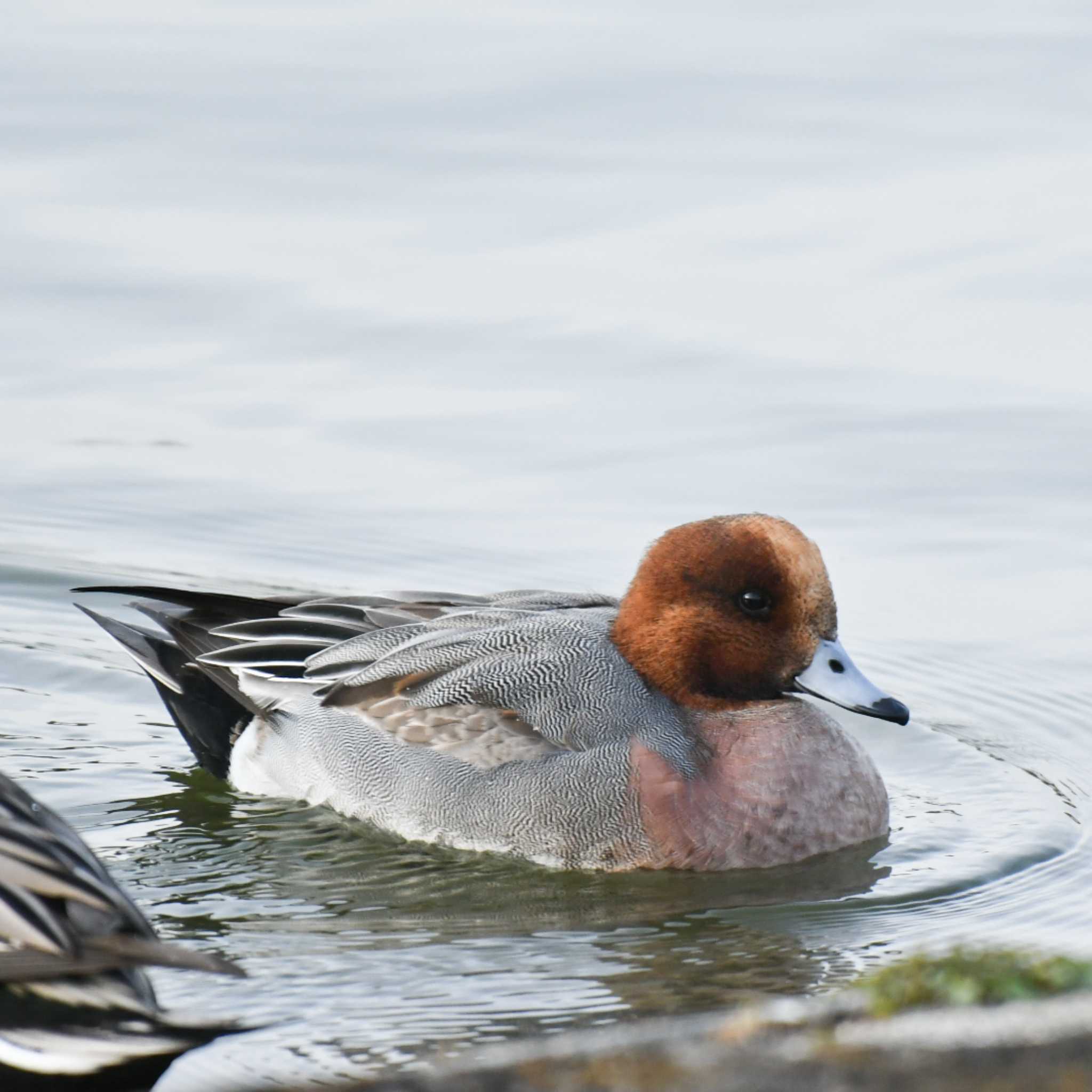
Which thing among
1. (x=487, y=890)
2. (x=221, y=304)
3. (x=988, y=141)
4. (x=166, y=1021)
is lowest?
(x=487, y=890)

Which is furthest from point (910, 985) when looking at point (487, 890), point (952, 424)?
point (952, 424)

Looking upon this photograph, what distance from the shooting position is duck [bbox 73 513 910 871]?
6.97 m

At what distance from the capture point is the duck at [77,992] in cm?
373

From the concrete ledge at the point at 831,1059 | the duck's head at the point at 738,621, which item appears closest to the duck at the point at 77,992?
the concrete ledge at the point at 831,1059

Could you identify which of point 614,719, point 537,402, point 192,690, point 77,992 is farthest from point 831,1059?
point 537,402

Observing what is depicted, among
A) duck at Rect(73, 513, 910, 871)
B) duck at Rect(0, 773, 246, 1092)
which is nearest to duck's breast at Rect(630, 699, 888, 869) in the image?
duck at Rect(73, 513, 910, 871)

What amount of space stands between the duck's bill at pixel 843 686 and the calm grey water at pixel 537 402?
1.66 ft

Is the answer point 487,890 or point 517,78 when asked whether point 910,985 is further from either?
point 517,78

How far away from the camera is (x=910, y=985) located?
3443 mm

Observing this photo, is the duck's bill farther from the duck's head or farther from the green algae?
the green algae

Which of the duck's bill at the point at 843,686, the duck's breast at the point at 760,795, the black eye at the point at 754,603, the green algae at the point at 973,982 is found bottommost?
the duck's breast at the point at 760,795

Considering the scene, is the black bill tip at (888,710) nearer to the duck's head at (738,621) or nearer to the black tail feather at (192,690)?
the duck's head at (738,621)

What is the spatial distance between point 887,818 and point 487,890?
1479mm

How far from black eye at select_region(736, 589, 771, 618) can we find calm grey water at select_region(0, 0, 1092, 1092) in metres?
0.89
